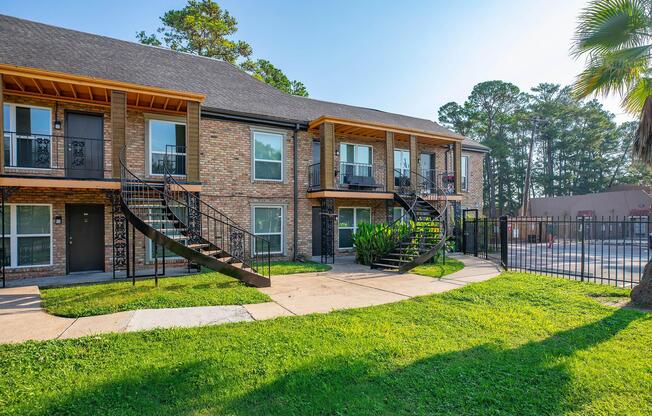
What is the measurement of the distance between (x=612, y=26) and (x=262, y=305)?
856 cm

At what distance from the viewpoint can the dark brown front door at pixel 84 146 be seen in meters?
9.97

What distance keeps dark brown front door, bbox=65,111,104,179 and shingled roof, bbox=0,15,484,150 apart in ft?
4.27

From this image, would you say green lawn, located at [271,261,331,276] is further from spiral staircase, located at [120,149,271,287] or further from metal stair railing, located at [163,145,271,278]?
spiral staircase, located at [120,149,271,287]

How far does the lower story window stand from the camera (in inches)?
368

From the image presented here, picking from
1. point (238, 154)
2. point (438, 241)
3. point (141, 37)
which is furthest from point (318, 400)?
point (141, 37)

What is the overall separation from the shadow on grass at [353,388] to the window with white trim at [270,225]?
9076 mm

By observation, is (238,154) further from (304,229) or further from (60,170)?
(60,170)

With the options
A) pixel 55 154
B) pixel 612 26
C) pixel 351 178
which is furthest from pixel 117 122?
pixel 612 26

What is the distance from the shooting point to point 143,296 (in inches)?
272

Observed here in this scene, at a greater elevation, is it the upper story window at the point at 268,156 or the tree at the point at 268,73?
the tree at the point at 268,73

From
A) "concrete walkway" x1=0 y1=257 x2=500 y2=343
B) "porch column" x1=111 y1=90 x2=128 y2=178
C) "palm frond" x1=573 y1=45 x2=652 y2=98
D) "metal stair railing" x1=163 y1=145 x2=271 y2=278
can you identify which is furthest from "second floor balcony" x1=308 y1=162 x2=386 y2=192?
"palm frond" x1=573 y1=45 x2=652 y2=98

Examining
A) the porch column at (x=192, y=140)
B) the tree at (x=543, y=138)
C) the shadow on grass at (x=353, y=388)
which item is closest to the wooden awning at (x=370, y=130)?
the porch column at (x=192, y=140)

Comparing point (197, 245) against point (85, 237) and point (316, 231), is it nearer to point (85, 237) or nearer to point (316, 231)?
point (85, 237)

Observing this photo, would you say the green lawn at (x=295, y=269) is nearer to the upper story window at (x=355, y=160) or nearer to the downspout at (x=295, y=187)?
the downspout at (x=295, y=187)
